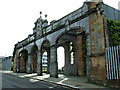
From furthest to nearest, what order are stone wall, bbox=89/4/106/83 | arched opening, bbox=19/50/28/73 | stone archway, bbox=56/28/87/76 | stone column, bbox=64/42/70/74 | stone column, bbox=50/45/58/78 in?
arched opening, bbox=19/50/28/73 < stone column, bbox=64/42/70/74 < stone archway, bbox=56/28/87/76 < stone column, bbox=50/45/58/78 < stone wall, bbox=89/4/106/83

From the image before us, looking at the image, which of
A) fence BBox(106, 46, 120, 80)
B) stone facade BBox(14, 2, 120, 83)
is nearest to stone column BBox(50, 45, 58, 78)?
stone facade BBox(14, 2, 120, 83)

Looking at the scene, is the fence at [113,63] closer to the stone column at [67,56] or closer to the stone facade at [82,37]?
the stone facade at [82,37]

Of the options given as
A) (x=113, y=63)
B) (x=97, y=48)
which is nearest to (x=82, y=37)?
(x=97, y=48)

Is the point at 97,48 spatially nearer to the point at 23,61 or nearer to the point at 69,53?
the point at 69,53

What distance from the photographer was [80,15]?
1394 centimetres

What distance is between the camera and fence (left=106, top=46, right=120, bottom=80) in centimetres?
947

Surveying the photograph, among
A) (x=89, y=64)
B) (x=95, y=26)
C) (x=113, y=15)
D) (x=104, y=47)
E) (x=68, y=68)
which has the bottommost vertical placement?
(x=68, y=68)

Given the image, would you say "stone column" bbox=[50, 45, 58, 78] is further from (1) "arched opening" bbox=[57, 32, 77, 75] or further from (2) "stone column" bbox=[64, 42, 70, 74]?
(2) "stone column" bbox=[64, 42, 70, 74]

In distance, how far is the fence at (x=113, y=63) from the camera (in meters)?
9.47

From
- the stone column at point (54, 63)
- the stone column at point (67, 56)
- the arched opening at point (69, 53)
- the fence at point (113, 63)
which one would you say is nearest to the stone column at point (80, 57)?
the arched opening at point (69, 53)

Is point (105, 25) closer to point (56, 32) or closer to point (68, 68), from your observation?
point (56, 32)

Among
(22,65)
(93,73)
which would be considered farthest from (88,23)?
(22,65)

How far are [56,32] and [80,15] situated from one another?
447 cm

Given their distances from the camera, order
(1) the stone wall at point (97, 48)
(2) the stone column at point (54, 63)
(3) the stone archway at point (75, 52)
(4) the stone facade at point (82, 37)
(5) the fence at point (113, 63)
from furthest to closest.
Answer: (3) the stone archway at point (75, 52)
(2) the stone column at point (54, 63)
(4) the stone facade at point (82, 37)
(1) the stone wall at point (97, 48)
(5) the fence at point (113, 63)
